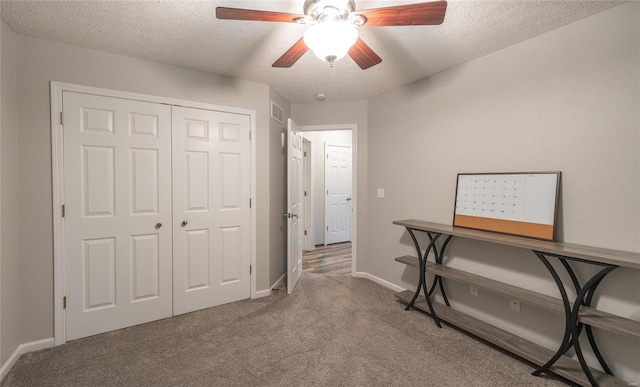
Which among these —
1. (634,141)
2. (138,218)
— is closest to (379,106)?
(634,141)

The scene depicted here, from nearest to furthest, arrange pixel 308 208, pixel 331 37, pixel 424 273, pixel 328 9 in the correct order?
pixel 331 37, pixel 328 9, pixel 424 273, pixel 308 208

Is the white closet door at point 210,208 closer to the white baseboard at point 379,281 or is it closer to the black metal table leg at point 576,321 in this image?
the white baseboard at point 379,281

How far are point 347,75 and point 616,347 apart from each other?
2.85 m

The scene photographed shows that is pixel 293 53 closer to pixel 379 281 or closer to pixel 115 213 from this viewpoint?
pixel 115 213

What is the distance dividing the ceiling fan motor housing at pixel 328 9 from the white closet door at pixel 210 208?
1656 millimetres

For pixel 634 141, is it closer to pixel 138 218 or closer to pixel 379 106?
pixel 379 106

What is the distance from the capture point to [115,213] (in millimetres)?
2352

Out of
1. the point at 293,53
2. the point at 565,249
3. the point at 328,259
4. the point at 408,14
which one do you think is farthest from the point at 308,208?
the point at 408,14

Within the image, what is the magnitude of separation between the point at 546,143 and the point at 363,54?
1493 millimetres

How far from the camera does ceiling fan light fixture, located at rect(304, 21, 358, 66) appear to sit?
1.33 m

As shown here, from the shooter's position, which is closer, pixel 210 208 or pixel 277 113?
pixel 210 208

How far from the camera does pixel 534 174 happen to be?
2018 millimetres

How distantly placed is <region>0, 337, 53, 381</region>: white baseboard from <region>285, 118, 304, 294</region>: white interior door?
2.03 metres

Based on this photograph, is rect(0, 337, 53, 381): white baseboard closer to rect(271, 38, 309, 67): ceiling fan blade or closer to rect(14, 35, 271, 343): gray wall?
rect(14, 35, 271, 343): gray wall
